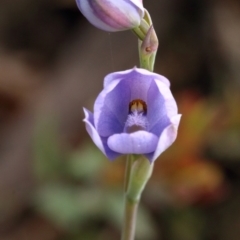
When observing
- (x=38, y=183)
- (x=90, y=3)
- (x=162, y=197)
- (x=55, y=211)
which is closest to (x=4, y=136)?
(x=38, y=183)

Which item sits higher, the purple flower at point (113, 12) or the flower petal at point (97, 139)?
the purple flower at point (113, 12)

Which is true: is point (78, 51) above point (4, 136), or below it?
above

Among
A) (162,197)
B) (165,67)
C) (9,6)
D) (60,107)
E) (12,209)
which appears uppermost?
(9,6)

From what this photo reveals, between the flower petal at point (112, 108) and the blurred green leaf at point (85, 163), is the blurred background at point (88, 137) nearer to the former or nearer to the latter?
the blurred green leaf at point (85, 163)

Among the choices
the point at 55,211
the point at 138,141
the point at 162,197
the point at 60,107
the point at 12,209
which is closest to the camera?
the point at 138,141

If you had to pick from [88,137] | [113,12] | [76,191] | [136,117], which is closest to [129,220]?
[136,117]

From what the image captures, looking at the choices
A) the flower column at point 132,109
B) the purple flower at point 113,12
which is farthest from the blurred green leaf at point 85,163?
the purple flower at point 113,12

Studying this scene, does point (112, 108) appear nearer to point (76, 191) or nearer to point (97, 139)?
point (97, 139)

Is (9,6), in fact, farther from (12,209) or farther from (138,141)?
(138,141)

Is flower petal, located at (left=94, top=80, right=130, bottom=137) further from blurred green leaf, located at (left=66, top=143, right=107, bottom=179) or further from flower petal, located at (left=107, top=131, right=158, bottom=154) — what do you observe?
blurred green leaf, located at (left=66, top=143, right=107, bottom=179)
